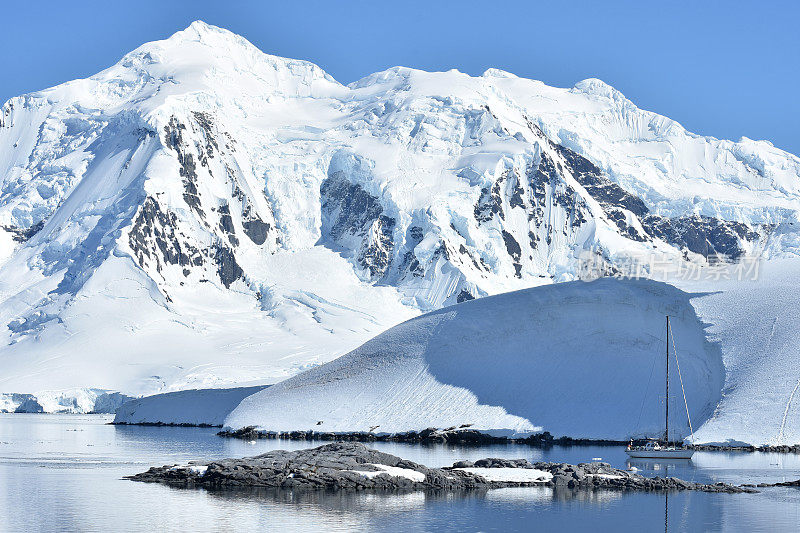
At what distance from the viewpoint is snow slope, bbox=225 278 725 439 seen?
9125cm

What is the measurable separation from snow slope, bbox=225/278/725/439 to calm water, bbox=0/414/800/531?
550 inches

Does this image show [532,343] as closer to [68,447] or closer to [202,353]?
[68,447]

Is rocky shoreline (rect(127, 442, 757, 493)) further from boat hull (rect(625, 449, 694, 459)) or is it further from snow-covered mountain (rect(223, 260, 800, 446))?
snow-covered mountain (rect(223, 260, 800, 446))

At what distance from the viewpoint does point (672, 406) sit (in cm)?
9025

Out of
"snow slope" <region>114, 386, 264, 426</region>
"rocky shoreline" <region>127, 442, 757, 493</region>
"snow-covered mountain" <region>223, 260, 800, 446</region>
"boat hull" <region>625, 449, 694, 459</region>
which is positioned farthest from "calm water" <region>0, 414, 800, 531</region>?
"snow slope" <region>114, 386, 264, 426</region>

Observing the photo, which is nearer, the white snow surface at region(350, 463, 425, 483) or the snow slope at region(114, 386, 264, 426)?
the white snow surface at region(350, 463, 425, 483)

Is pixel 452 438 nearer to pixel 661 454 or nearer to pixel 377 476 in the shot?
pixel 661 454

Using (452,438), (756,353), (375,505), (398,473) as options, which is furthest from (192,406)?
(375,505)

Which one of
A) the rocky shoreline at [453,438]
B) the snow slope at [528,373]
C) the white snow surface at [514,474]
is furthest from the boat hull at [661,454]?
the white snow surface at [514,474]

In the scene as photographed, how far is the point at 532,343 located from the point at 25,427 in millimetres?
58441

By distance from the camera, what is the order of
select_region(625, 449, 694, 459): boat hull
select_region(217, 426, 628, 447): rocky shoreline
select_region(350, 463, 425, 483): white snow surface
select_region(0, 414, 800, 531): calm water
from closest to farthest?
select_region(0, 414, 800, 531): calm water, select_region(350, 463, 425, 483): white snow surface, select_region(625, 449, 694, 459): boat hull, select_region(217, 426, 628, 447): rocky shoreline

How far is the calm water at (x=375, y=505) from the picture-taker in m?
47.2

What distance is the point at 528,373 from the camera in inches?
3767

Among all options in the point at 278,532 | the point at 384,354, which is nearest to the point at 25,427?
the point at 384,354
